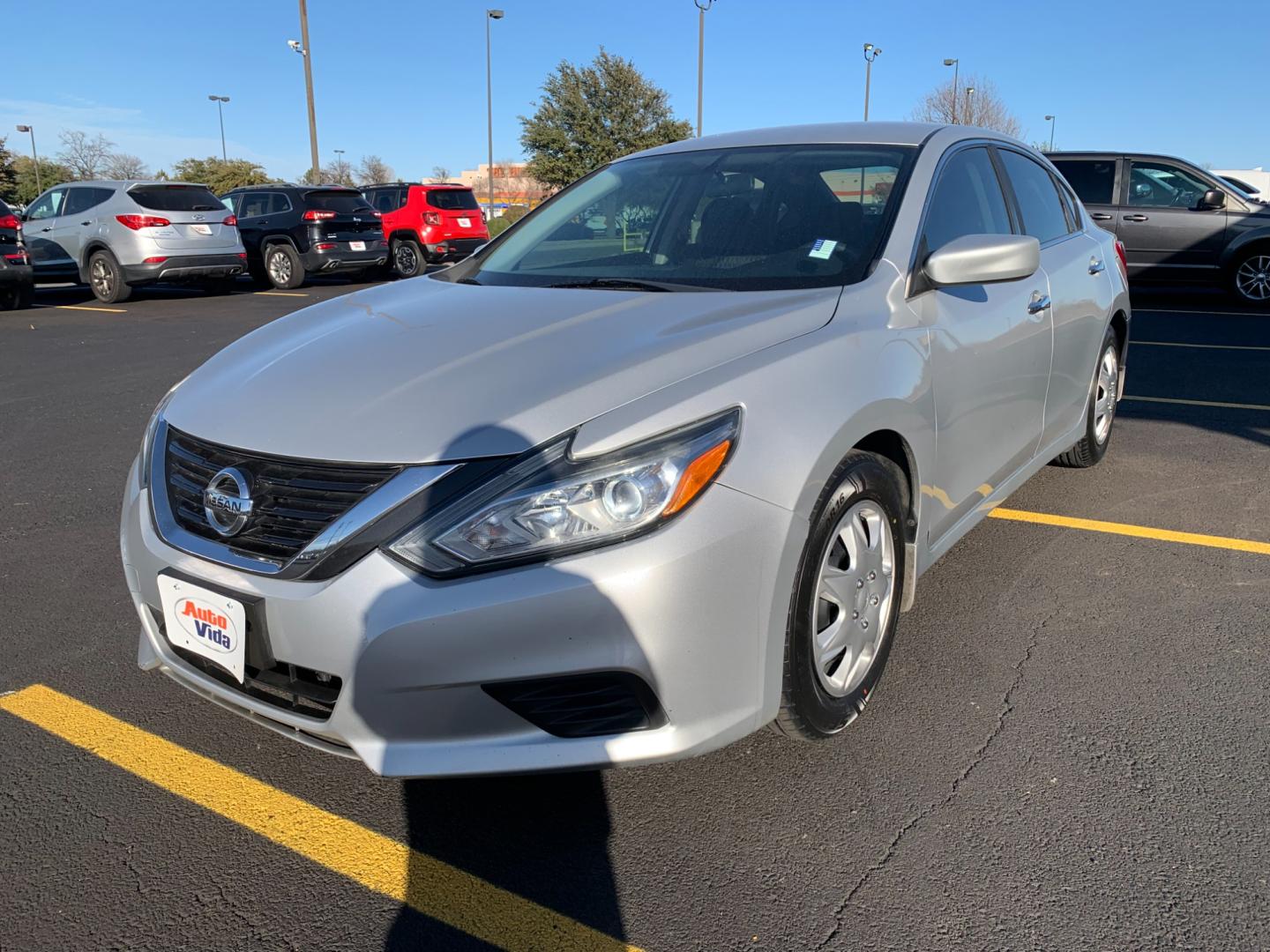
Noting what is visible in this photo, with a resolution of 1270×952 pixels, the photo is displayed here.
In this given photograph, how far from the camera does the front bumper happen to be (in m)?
1.99

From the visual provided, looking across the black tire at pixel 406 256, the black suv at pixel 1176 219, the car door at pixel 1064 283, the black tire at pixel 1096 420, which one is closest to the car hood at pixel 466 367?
the car door at pixel 1064 283

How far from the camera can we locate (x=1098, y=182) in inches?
493

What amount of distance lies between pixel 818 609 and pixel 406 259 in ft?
57.1

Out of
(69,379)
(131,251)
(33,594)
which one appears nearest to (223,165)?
(131,251)

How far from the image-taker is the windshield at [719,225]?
3043mm

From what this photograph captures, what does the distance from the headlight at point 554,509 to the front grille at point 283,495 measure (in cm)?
18

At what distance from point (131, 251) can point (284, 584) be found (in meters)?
13.8

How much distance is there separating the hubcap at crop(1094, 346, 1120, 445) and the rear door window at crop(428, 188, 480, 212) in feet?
49.4

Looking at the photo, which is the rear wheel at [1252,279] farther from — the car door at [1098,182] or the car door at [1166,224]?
the car door at [1098,182]

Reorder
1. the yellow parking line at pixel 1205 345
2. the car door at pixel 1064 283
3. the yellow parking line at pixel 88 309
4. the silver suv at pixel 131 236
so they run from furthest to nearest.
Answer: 1. the silver suv at pixel 131 236
2. the yellow parking line at pixel 88 309
3. the yellow parking line at pixel 1205 345
4. the car door at pixel 1064 283

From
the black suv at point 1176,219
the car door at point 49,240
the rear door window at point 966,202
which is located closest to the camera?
the rear door window at point 966,202

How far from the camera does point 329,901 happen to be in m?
2.15

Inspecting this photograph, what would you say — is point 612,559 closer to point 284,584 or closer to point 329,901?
point 284,584

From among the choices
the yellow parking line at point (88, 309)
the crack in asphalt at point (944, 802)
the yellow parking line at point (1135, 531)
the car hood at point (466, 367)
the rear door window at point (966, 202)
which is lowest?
the yellow parking line at point (88, 309)
